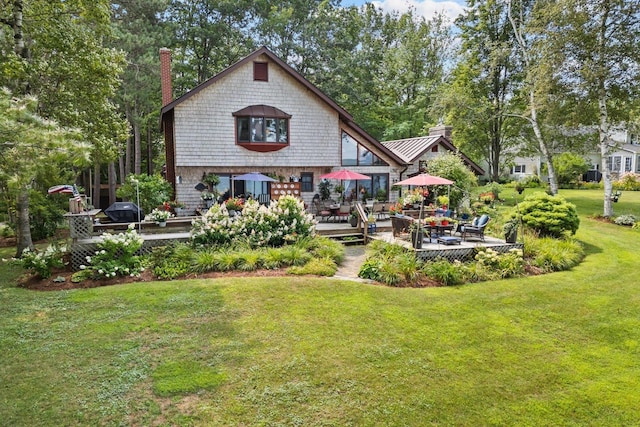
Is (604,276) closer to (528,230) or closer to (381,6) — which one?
(528,230)

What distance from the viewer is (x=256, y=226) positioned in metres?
12.0

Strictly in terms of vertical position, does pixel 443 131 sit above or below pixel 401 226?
above

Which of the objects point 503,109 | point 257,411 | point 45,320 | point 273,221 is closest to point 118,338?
point 45,320

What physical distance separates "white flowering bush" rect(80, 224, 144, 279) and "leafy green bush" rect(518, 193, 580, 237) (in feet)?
41.9

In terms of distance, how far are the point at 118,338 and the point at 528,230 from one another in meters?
13.2

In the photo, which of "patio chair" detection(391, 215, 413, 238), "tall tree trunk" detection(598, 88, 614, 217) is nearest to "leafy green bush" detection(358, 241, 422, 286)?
"patio chair" detection(391, 215, 413, 238)

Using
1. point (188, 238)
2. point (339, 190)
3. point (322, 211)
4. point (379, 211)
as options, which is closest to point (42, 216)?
point (188, 238)

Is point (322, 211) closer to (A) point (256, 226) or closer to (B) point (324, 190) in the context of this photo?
(B) point (324, 190)

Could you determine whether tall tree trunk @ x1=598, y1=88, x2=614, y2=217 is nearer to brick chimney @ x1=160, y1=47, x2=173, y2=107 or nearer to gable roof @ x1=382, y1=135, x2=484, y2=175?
gable roof @ x1=382, y1=135, x2=484, y2=175

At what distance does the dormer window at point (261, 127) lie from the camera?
18094 mm

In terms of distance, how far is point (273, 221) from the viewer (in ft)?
40.0

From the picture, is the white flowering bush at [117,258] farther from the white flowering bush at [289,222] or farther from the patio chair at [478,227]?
the patio chair at [478,227]

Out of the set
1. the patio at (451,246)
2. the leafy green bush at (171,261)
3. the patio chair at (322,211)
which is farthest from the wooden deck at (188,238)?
the patio chair at (322,211)

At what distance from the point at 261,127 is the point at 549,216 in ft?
40.0
